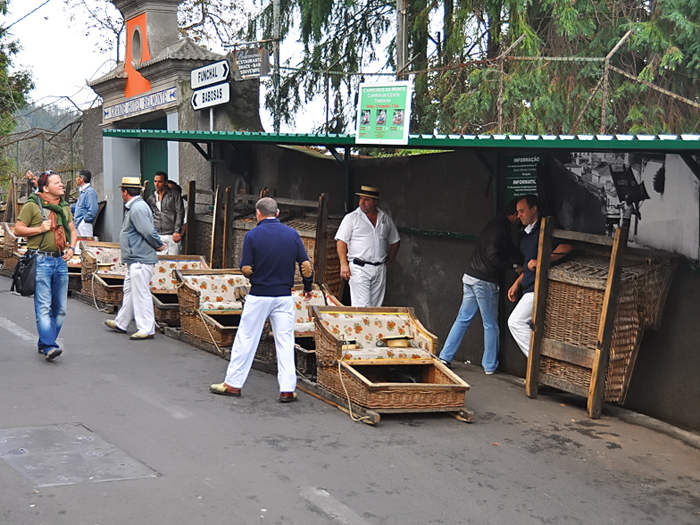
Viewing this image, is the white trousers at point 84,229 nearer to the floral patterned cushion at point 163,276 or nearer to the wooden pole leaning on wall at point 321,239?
the floral patterned cushion at point 163,276

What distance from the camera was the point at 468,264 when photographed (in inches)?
373

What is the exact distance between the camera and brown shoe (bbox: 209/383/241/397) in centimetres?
760

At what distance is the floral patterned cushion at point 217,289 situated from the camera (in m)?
10.1

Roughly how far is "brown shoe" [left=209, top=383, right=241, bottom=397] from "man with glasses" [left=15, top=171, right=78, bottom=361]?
2.01 m

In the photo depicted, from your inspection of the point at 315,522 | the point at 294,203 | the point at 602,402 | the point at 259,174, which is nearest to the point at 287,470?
the point at 315,522

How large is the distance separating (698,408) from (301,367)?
3.73 metres

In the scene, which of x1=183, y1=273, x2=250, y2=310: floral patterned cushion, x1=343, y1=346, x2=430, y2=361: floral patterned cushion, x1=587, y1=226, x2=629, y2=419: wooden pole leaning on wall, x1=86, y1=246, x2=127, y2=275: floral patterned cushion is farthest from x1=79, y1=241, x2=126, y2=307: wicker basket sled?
x1=587, y1=226, x2=629, y2=419: wooden pole leaning on wall

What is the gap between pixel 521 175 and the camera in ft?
29.1

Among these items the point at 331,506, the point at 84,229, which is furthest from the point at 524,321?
the point at 84,229

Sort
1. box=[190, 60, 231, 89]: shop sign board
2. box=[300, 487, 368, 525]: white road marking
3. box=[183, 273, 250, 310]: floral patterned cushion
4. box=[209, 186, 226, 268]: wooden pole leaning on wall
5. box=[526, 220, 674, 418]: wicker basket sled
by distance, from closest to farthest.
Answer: box=[300, 487, 368, 525]: white road marking
box=[526, 220, 674, 418]: wicker basket sled
box=[183, 273, 250, 310]: floral patterned cushion
box=[209, 186, 226, 268]: wooden pole leaning on wall
box=[190, 60, 231, 89]: shop sign board

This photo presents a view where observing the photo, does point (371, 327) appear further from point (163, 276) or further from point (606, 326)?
point (163, 276)

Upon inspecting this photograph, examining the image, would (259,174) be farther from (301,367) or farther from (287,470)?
(287,470)

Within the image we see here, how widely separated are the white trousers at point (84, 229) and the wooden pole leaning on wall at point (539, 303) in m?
10.2

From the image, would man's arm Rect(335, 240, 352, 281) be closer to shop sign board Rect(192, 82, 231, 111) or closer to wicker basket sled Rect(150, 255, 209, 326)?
wicker basket sled Rect(150, 255, 209, 326)
